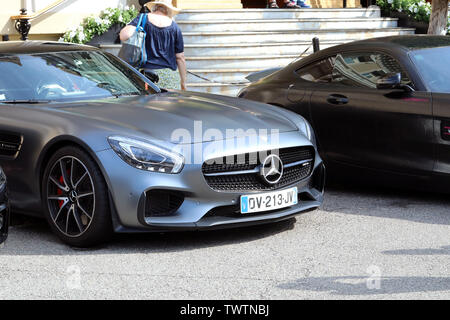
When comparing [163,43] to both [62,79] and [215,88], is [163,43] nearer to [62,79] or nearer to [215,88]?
[62,79]

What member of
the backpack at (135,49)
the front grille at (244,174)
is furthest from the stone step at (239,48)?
the front grille at (244,174)

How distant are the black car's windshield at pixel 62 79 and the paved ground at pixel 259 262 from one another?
1.01 m

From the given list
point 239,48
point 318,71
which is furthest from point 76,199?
point 239,48

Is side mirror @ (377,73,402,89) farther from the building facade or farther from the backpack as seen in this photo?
the building facade

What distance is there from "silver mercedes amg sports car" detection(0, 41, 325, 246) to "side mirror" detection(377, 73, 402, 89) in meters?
0.90

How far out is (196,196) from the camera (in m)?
5.88

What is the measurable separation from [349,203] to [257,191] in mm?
1659

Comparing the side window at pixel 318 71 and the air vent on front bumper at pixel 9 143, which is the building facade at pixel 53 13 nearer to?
the side window at pixel 318 71

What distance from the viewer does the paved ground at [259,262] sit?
16.5 ft

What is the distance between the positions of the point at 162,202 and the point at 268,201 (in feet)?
2.51

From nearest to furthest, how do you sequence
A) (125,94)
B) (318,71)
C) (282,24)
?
(125,94) < (318,71) < (282,24)

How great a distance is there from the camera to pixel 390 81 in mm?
7344
